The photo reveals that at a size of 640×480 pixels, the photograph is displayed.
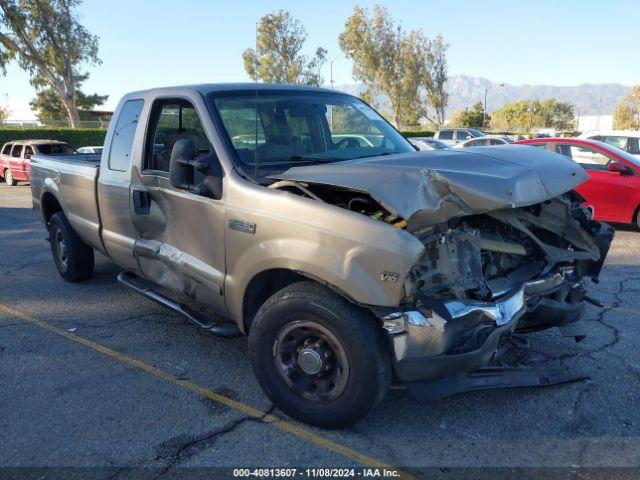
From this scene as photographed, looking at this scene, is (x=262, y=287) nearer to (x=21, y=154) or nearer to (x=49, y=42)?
(x=21, y=154)

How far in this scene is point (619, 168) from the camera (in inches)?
352

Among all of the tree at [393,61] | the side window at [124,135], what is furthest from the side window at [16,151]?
the tree at [393,61]

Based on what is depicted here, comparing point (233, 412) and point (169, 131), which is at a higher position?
point (169, 131)

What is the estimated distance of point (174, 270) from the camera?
163 inches

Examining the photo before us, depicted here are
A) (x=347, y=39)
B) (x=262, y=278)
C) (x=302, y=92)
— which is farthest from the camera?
(x=347, y=39)

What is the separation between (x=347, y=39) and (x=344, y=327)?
52997 millimetres

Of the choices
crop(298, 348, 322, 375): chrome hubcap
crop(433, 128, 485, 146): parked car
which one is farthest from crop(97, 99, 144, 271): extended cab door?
crop(433, 128, 485, 146): parked car

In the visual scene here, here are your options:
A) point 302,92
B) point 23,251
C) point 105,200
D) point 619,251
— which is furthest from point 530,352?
point 23,251

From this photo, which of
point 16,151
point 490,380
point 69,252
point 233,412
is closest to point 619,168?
point 490,380

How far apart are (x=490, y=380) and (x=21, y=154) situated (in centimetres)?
1950

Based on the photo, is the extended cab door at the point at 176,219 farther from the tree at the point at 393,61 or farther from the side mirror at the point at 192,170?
the tree at the point at 393,61

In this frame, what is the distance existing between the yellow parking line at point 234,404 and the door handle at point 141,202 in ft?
3.81

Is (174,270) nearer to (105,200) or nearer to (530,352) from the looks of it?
(105,200)

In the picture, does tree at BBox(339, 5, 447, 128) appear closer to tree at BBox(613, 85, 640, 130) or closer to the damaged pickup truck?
Answer: tree at BBox(613, 85, 640, 130)
